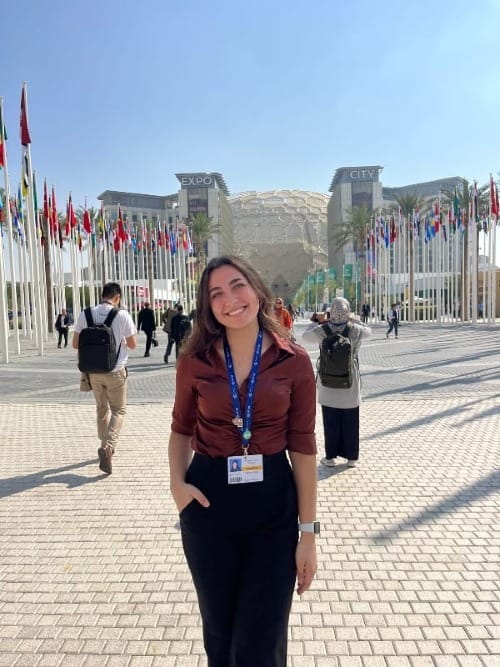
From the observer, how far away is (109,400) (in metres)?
5.95

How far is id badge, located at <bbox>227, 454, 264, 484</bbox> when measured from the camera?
75.8 inches

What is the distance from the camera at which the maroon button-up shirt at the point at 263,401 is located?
1972 millimetres

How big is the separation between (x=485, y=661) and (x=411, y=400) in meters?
7.44

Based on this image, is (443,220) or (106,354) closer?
(106,354)

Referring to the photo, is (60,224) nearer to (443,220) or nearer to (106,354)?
(443,220)

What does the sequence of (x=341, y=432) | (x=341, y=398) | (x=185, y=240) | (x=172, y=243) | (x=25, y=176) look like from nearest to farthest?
(x=341, y=398) → (x=341, y=432) → (x=25, y=176) → (x=172, y=243) → (x=185, y=240)

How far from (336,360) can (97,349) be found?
98.6 inches

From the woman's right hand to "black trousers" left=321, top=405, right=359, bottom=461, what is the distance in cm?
412

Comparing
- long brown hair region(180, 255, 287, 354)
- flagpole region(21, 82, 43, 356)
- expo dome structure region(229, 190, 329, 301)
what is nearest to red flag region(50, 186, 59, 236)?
flagpole region(21, 82, 43, 356)

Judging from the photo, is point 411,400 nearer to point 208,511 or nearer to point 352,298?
point 208,511

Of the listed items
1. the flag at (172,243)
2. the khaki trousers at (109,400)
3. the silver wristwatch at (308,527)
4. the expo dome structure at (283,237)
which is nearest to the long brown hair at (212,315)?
the silver wristwatch at (308,527)

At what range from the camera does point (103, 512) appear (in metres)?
4.80

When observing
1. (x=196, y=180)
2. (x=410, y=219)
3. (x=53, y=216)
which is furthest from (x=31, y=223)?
(x=196, y=180)

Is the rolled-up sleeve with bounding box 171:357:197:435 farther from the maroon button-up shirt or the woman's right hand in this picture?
the woman's right hand
